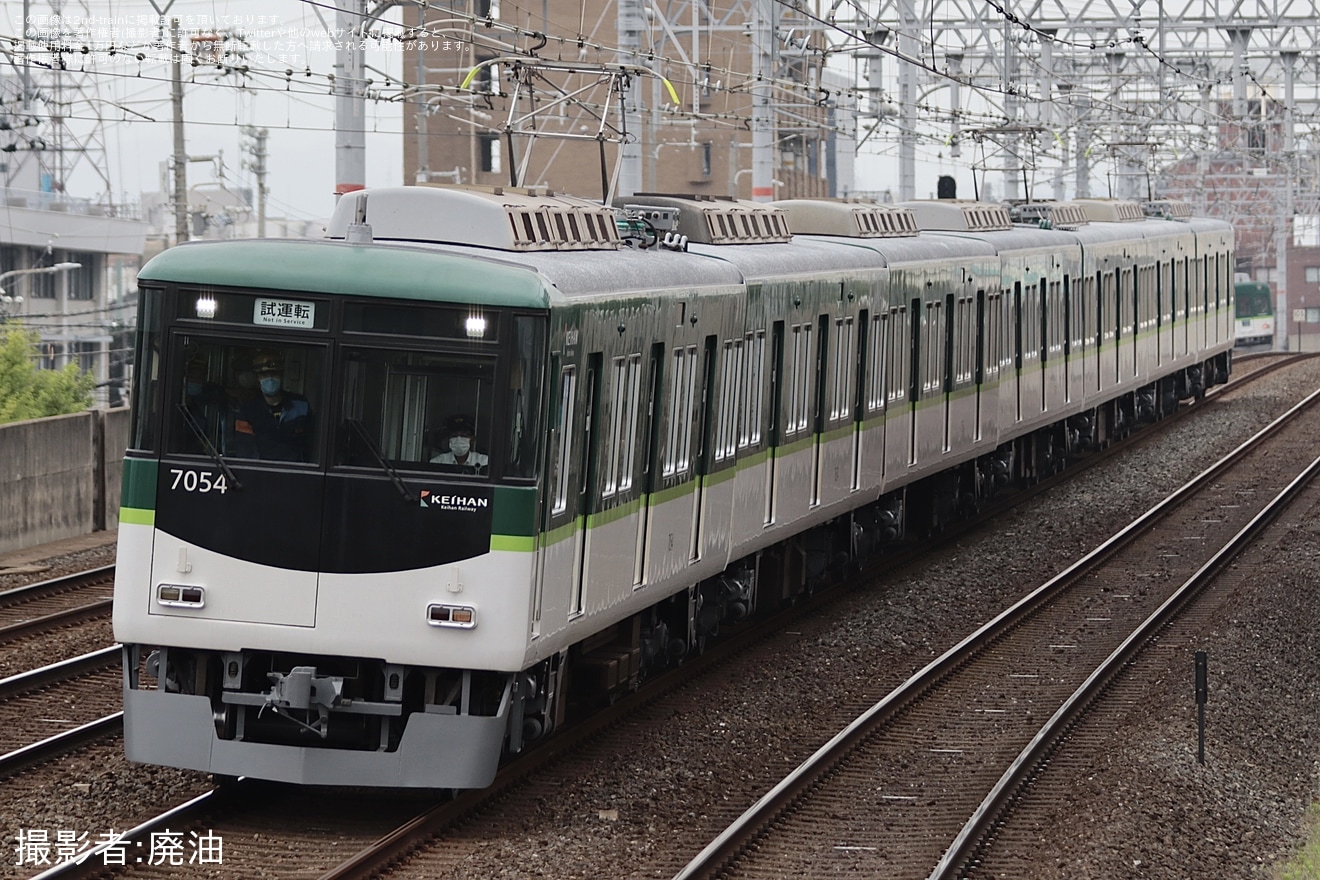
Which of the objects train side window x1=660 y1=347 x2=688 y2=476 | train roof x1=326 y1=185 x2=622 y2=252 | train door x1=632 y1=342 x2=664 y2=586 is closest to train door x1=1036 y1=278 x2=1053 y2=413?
train side window x1=660 y1=347 x2=688 y2=476

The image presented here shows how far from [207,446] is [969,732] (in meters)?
5.36

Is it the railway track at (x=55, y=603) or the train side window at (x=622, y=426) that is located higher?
the train side window at (x=622, y=426)

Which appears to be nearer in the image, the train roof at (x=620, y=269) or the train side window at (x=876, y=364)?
the train roof at (x=620, y=269)

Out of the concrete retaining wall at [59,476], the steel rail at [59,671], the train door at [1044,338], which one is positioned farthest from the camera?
the train door at [1044,338]

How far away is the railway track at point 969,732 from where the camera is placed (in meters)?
10.0

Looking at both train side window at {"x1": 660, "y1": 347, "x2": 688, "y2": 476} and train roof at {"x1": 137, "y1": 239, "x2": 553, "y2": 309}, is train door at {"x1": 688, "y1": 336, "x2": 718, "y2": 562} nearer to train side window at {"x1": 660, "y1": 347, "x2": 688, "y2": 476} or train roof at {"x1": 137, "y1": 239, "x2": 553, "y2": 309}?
A: train side window at {"x1": 660, "y1": 347, "x2": 688, "y2": 476}

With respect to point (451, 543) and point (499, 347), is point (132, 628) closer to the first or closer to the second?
point (451, 543)

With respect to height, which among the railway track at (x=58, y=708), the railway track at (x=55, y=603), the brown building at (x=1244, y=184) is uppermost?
the brown building at (x=1244, y=184)

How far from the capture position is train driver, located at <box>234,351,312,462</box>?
31.9 ft

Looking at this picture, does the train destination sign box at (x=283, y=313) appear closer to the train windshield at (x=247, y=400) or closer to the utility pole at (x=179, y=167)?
the train windshield at (x=247, y=400)

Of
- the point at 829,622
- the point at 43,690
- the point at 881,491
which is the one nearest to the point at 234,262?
the point at 43,690

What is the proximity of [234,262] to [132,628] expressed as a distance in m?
1.70

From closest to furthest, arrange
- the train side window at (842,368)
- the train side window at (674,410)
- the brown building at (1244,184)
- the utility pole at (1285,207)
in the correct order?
the train side window at (674,410) < the train side window at (842,368) < the utility pole at (1285,207) < the brown building at (1244,184)

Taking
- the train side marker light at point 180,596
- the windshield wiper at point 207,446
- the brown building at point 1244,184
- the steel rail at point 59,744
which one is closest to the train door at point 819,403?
the steel rail at point 59,744
